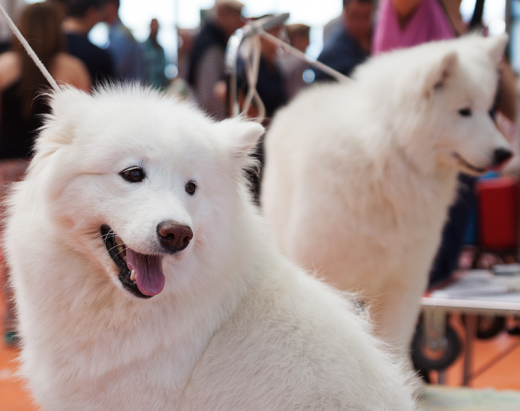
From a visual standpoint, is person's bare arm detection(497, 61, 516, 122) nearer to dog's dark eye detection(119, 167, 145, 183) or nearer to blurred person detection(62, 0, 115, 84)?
blurred person detection(62, 0, 115, 84)

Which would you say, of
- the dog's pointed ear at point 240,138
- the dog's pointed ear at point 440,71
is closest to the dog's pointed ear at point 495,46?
the dog's pointed ear at point 440,71

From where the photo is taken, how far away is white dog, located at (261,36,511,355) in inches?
103

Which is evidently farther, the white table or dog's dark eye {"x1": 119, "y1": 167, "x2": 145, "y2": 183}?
the white table

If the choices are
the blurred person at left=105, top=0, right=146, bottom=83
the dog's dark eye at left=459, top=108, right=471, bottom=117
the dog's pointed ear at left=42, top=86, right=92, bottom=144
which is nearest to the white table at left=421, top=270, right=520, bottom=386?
the dog's dark eye at left=459, top=108, right=471, bottom=117

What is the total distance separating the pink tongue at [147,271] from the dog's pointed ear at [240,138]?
1.57ft

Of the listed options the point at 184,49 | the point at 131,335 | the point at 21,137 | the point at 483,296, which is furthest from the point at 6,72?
the point at 184,49

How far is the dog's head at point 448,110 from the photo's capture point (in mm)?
2576

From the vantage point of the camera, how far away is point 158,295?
5.13 ft

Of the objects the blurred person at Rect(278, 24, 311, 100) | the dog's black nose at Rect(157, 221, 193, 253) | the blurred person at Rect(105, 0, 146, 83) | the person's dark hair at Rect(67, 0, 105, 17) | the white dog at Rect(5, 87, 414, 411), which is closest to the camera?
the dog's black nose at Rect(157, 221, 193, 253)

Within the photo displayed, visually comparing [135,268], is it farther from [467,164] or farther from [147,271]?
[467,164]

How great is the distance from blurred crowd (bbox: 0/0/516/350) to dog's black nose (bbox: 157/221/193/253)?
0.98m

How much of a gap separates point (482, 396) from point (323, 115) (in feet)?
6.00

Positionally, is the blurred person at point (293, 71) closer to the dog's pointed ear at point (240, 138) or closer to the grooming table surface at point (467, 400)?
the grooming table surface at point (467, 400)

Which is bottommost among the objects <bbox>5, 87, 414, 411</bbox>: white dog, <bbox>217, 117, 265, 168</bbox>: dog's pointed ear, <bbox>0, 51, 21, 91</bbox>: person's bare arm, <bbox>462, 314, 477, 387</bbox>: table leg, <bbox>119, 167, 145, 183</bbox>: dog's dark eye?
<bbox>462, 314, 477, 387</bbox>: table leg
